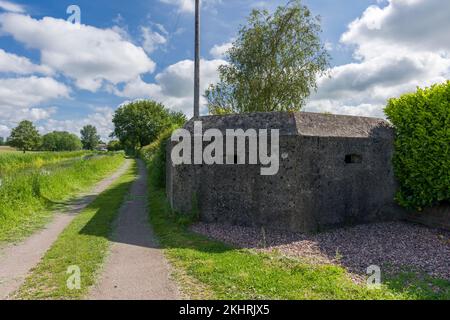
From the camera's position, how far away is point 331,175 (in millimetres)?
7855

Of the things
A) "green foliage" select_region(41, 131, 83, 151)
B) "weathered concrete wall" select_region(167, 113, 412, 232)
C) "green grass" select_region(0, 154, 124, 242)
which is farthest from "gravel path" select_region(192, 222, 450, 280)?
"green foliage" select_region(41, 131, 83, 151)

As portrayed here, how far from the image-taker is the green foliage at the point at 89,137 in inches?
5330

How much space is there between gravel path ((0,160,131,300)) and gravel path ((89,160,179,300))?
1.36 m

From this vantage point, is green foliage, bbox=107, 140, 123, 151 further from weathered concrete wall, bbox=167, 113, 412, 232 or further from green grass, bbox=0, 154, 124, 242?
weathered concrete wall, bbox=167, 113, 412, 232

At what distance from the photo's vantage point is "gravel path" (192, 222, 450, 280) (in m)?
5.92

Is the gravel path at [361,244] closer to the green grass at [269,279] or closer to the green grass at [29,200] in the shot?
the green grass at [269,279]

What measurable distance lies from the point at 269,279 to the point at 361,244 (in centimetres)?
306

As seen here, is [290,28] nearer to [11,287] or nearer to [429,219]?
[429,219]

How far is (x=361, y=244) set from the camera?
6934 mm

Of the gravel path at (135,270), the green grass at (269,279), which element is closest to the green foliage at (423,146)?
the green grass at (269,279)

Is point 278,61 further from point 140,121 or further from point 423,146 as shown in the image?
point 140,121
